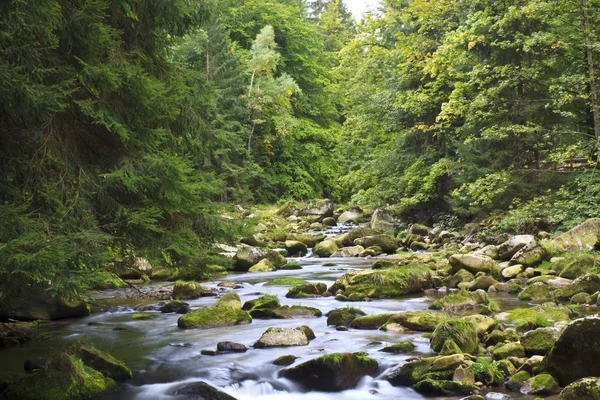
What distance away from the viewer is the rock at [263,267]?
17.7m

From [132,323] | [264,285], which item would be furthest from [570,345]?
[264,285]

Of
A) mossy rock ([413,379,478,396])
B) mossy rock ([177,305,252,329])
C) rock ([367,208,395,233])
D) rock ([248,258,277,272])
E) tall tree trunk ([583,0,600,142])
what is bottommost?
mossy rock ([413,379,478,396])

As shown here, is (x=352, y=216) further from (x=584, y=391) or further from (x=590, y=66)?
(x=584, y=391)

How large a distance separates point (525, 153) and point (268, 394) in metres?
14.9

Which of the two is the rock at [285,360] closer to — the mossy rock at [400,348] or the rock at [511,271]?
the mossy rock at [400,348]

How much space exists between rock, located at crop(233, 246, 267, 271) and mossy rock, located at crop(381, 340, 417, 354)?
33.3 feet

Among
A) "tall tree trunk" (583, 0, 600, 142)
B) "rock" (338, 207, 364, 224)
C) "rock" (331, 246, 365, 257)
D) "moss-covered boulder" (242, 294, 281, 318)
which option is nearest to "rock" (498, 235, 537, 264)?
"tall tree trunk" (583, 0, 600, 142)

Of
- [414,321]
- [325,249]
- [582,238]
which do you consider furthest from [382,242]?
[414,321]

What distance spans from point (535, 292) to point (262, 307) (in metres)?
5.23

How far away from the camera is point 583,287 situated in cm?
1086

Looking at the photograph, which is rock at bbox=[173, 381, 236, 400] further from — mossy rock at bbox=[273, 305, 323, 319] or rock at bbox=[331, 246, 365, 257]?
rock at bbox=[331, 246, 365, 257]

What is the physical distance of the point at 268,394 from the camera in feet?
24.1

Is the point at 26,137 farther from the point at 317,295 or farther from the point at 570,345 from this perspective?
the point at 317,295

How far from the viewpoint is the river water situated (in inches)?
284
